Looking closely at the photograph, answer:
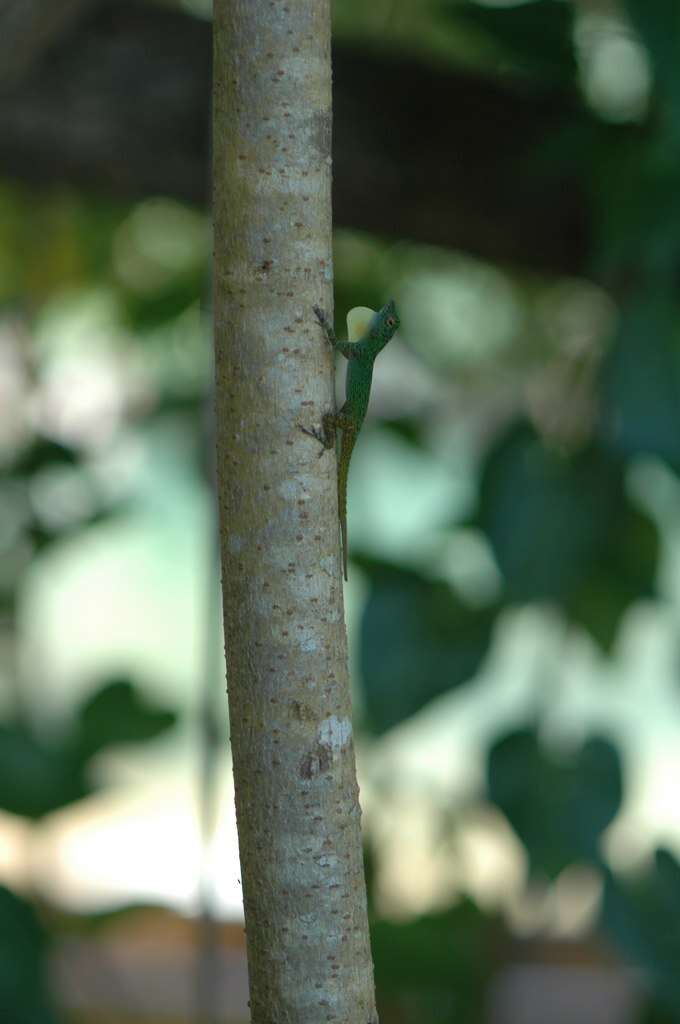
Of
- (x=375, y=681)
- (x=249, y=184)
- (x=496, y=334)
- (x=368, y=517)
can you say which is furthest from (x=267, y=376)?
(x=496, y=334)

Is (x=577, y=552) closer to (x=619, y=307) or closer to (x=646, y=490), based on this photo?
(x=646, y=490)

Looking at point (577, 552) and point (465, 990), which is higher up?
point (577, 552)

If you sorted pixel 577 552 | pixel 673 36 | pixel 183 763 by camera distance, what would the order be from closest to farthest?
pixel 673 36 → pixel 577 552 → pixel 183 763

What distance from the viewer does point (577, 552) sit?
1590 millimetres

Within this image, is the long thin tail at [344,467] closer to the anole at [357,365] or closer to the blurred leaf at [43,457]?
the anole at [357,365]

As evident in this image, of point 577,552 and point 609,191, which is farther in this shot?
point 577,552

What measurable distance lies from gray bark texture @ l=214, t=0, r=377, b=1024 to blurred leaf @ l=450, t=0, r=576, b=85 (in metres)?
1.06

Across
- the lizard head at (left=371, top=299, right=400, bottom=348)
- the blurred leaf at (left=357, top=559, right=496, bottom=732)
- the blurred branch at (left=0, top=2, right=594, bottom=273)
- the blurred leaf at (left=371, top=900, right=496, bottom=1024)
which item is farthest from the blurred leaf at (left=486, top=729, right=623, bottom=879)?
the lizard head at (left=371, top=299, right=400, bottom=348)

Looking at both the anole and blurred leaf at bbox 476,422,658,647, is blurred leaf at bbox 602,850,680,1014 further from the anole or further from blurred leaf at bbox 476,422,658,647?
the anole

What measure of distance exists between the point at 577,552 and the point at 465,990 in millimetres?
948

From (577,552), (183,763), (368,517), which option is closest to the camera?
(577,552)

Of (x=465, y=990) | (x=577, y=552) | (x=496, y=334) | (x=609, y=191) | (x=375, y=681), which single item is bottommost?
(x=465, y=990)

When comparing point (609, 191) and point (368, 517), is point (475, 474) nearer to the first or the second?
point (609, 191)

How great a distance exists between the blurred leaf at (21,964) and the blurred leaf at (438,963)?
25.9 inches
